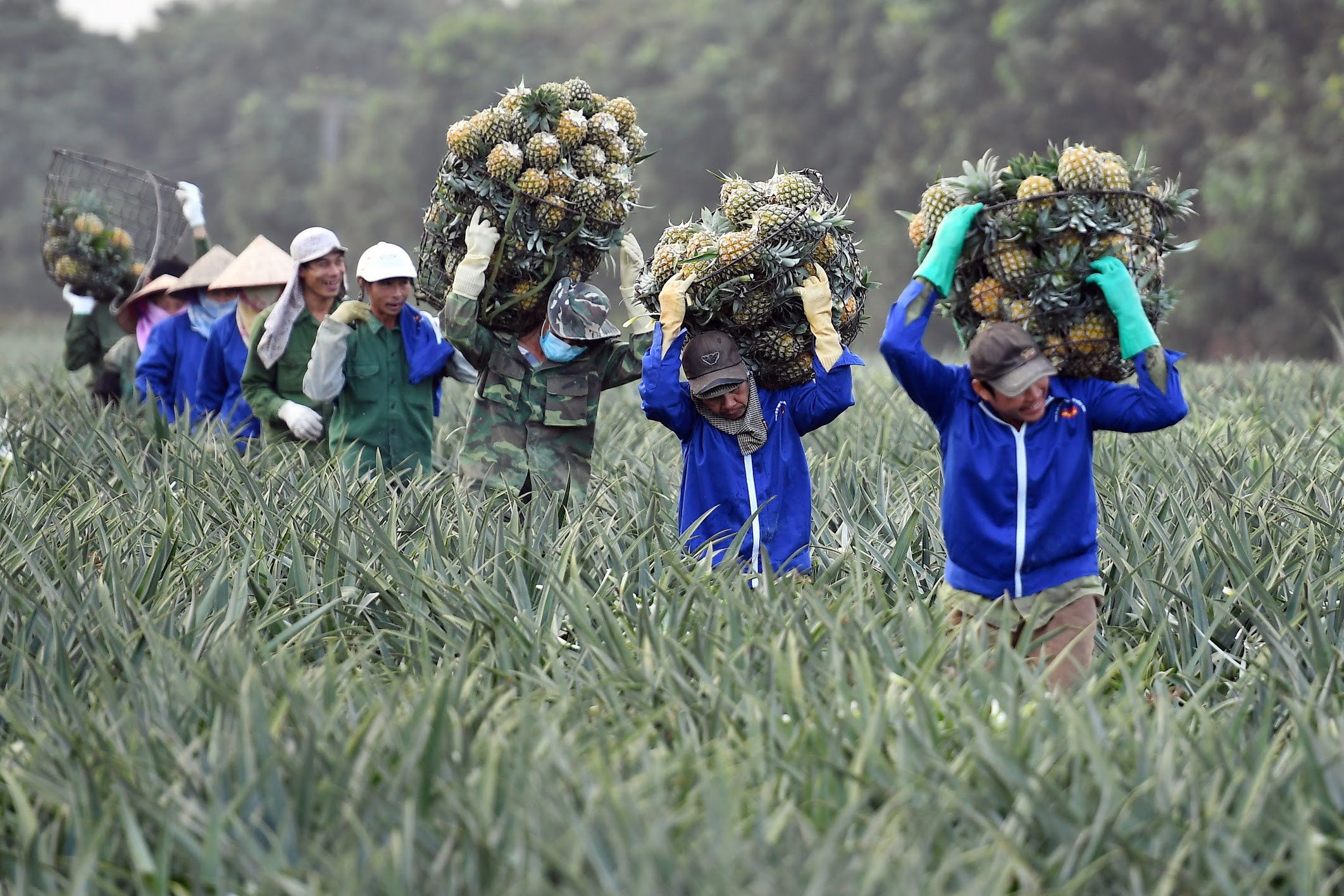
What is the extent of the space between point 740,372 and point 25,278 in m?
50.1

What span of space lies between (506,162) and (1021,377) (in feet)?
7.69

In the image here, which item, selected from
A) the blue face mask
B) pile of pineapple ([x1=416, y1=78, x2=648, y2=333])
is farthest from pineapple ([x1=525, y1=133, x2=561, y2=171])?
the blue face mask

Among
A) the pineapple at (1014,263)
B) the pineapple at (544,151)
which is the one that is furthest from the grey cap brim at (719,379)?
the pineapple at (544,151)

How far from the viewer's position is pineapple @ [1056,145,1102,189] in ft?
12.5

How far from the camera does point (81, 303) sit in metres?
9.98

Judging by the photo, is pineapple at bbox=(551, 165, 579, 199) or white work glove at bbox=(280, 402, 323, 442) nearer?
pineapple at bbox=(551, 165, 579, 199)

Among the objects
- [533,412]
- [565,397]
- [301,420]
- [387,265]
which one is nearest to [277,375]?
[301,420]

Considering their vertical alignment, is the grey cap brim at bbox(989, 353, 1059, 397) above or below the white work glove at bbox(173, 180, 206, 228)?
below

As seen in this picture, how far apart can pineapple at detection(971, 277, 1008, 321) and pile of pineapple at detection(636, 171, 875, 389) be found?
0.63 metres

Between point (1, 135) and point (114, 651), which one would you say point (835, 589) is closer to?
point (114, 651)

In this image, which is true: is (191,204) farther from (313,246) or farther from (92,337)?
(313,246)

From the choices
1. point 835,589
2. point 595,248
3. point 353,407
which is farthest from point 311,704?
point 353,407

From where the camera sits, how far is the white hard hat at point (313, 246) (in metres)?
6.48

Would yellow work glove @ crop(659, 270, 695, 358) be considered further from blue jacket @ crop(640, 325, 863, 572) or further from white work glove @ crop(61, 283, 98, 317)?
white work glove @ crop(61, 283, 98, 317)
